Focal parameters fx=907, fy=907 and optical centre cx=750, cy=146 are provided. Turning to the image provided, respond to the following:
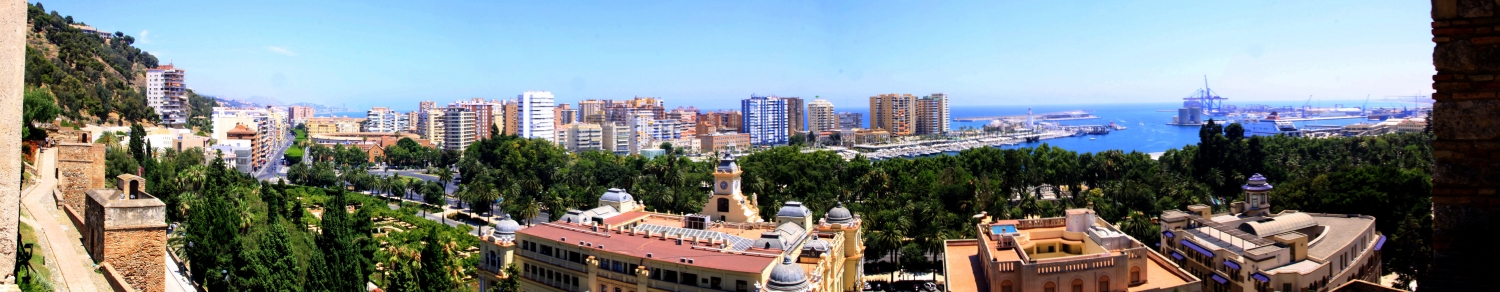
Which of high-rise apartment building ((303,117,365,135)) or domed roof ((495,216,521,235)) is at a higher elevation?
high-rise apartment building ((303,117,365,135))

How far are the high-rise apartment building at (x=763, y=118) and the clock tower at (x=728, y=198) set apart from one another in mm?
107273

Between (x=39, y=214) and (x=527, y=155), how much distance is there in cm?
4960

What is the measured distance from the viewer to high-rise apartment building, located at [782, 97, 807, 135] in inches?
5615

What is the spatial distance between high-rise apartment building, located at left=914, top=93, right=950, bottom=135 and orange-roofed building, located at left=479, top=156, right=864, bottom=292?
12085 centimetres

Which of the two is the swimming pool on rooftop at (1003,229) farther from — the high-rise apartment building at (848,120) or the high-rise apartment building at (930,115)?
the high-rise apartment building at (848,120)

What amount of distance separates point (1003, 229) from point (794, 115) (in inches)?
4886

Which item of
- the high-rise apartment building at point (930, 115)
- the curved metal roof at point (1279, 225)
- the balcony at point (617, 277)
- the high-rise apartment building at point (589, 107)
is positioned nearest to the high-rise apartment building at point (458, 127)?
the high-rise apartment building at point (589, 107)

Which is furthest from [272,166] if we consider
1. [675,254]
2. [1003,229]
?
[1003,229]

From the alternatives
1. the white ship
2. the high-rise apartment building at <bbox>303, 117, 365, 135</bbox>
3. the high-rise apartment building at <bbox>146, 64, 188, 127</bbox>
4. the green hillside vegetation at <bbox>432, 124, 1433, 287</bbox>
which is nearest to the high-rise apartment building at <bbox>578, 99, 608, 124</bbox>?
the high-rise apartment building at <bbox>303, 117, 365, 135</bbox>

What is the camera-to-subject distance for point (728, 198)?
2850 centimetres

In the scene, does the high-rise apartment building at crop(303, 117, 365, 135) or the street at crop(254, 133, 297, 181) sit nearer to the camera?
the street at crop(254, 133, 297, 181)

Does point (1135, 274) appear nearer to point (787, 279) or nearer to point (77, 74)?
point (787, 279)

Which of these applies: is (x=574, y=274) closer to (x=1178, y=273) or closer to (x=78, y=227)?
(x=78, y=227)

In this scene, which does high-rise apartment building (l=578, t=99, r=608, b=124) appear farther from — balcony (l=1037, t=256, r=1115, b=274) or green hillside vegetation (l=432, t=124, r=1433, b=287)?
balcony (l=1037, t=256, r=1115, b=274)
